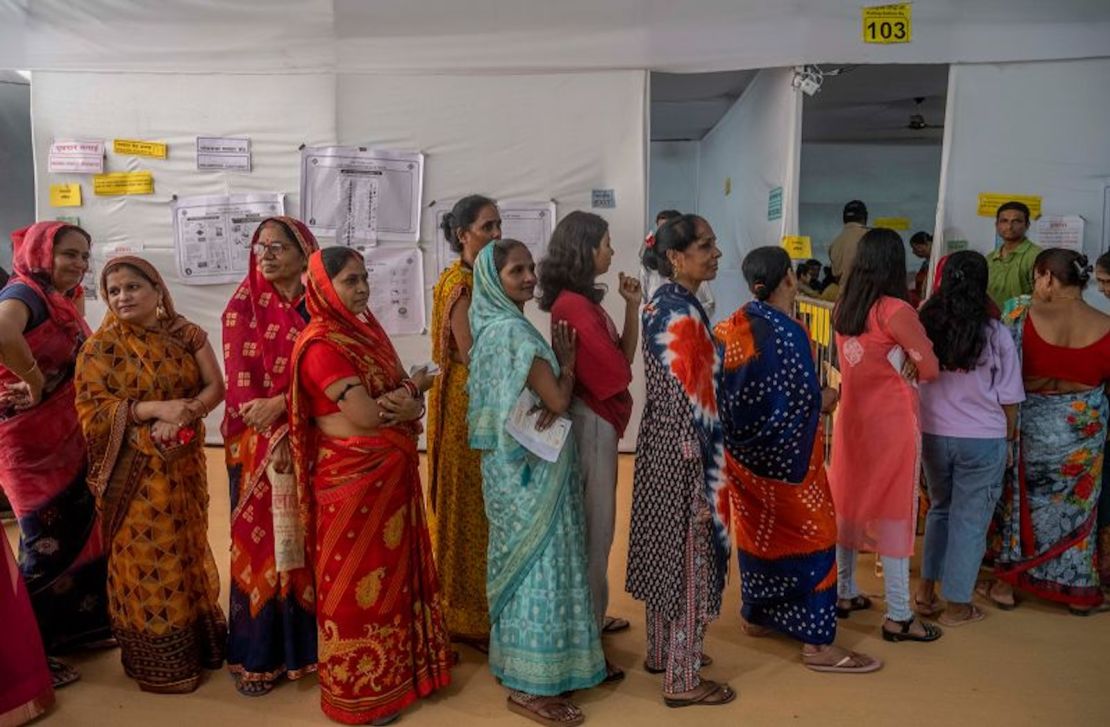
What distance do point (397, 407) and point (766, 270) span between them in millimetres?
1175

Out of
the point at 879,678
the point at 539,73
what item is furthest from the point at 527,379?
the point at 539,73

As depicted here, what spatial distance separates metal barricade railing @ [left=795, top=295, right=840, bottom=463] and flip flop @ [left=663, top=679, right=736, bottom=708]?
129 cm

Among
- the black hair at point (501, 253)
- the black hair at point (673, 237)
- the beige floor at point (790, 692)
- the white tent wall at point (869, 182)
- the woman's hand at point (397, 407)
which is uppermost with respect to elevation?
the white tent wall at point (869, 182)

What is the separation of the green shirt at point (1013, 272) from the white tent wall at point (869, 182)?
196 inches

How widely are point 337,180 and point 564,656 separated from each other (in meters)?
3.63

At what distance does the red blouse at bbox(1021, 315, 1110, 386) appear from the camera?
292 cm

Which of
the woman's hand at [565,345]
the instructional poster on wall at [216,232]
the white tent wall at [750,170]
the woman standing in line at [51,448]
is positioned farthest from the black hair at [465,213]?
the instructional poster on wall at [216,232]

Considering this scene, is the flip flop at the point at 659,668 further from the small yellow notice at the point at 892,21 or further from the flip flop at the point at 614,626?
the small yellow notice at the point at 892,21

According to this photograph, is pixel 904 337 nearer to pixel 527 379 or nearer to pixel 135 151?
pixel 527 379

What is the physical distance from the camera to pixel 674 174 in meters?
9.47

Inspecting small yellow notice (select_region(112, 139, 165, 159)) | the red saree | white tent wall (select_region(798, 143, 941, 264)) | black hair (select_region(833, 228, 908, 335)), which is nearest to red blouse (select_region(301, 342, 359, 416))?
the red saree

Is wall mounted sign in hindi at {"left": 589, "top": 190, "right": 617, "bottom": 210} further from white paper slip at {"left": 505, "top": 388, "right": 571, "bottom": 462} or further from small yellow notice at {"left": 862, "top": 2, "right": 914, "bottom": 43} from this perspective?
white paper slip at {"left": 505, "top": 388, "right": 571, "bottom": 462}

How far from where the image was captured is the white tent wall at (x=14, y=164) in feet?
20.5

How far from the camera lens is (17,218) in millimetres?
6562
